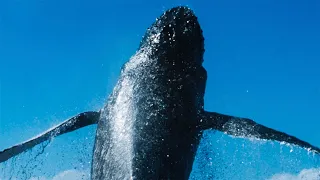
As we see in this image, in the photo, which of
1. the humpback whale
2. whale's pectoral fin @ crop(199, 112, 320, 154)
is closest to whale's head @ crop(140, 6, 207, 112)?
the humpback whale

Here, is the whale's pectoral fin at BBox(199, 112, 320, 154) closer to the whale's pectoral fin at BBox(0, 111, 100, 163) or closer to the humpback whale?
the humpback whale

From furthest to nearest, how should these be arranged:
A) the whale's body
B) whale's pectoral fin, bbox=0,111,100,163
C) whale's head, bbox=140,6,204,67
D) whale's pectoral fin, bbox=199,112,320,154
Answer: whale's pectoral fin, bbox=0,111,100,163 → whale's head, bbox=140,6,204,67 → whale's pectoral fin, bbox=199,112,320,154 → the whale's body

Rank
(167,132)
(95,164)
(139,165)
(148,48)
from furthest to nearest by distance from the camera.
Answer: (148,48) → (95,164) → (167,132) → (139,165)

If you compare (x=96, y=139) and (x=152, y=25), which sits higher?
(x=152, y=25)

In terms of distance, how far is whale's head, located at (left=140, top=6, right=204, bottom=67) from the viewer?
15.2m

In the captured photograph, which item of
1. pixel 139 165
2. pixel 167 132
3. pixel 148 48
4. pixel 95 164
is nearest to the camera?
pixel 139 165

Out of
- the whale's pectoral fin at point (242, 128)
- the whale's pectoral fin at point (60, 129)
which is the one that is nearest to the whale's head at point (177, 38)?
the whale's pectoral fin at point (242, 128)

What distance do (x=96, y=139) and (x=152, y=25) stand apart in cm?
413

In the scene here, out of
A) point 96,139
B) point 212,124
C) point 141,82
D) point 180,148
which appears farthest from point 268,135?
point 96,139

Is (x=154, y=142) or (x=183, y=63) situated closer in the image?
(x=154, y=142)

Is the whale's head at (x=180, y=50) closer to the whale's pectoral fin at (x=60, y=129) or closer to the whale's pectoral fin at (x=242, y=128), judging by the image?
the whale's pectoral fin at (x=242, y=128)

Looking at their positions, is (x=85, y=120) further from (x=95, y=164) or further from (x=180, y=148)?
(x=180, y=148)

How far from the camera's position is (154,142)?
→ 13.3 meters

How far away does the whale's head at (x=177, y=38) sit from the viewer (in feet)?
50.0
